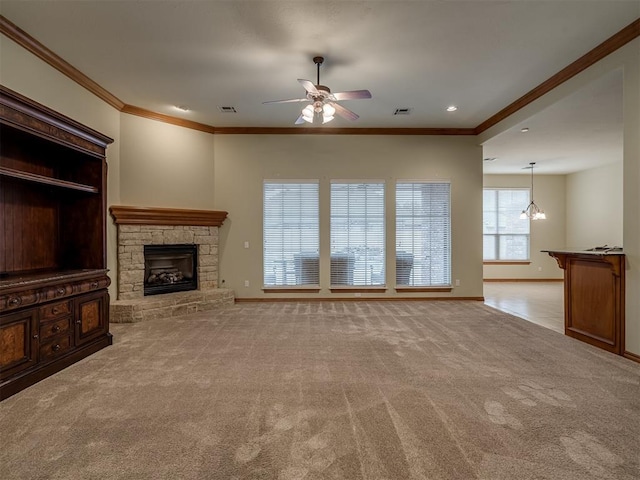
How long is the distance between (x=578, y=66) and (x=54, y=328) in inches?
250

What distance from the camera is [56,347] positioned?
288 cm

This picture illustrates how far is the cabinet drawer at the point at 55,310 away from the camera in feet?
9.11

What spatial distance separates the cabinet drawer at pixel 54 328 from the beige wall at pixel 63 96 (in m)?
1.83

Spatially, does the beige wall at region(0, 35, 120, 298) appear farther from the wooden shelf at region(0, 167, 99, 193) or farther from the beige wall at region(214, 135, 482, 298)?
the beige wall at region(214, 135, 482, 298)

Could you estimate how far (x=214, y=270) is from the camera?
5805 mm

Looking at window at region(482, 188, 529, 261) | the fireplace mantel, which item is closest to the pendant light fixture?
window at region(482, 188, 529, 261)

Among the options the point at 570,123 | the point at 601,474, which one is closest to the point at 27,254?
the point at 601,474

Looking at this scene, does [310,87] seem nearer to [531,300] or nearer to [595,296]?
[595,296]

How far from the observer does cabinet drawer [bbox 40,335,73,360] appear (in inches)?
108

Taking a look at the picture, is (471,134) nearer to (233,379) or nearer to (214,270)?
(214,270)

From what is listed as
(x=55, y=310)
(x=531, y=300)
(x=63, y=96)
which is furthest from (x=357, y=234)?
(x=63, y=96)

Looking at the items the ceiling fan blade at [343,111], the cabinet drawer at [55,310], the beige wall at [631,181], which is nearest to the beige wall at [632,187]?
the beige wall at [631,181]

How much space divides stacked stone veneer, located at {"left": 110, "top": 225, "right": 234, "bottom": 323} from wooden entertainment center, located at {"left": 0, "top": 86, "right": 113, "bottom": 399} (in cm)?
110

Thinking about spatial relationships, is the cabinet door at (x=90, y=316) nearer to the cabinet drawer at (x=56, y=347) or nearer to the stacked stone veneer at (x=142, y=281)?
the cabinet drawer at (x=56, y=347)
